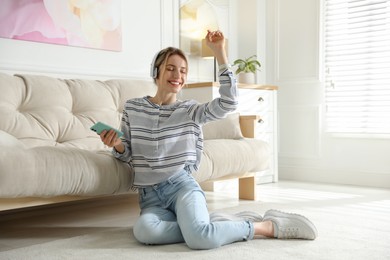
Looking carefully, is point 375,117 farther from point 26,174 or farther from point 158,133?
point 26,174

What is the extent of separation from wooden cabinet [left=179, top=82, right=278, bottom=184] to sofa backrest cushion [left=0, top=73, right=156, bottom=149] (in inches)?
28.9

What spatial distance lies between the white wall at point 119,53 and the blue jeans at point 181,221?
139cm

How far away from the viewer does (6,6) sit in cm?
275

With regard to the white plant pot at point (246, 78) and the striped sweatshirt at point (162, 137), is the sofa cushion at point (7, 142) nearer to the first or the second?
the striped sweatshirt at point (162, 137)

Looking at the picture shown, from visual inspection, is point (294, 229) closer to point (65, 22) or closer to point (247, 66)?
point (65, 22)

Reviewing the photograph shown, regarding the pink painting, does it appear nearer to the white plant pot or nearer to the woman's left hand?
the white plant pot

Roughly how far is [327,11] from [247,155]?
6.51 feet

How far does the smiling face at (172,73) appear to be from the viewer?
198 cm

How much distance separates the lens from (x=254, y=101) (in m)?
3.85

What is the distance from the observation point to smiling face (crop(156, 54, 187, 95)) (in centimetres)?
198

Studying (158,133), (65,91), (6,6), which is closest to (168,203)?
(158,133)

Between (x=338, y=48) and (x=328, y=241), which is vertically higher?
(x=338, y=48)

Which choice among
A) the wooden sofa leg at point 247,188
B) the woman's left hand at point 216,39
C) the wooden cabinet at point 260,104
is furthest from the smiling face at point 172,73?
the wooden cabinet at point 260,104

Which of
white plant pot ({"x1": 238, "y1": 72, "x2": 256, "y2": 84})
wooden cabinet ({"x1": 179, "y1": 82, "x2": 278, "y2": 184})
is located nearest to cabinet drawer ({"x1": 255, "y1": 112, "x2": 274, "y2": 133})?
wooden cabinet ({"x1": 179, "y1": 82, "x2": 278, "y2": 184})
